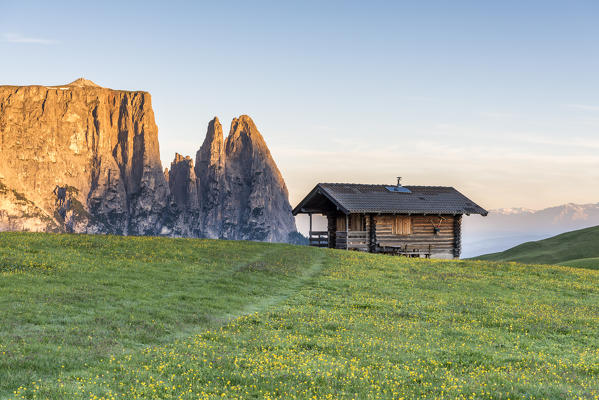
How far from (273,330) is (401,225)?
38889 millimetres

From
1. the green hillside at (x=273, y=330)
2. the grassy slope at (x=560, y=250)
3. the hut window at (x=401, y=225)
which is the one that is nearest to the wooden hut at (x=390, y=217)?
the hut window at (x=401, y=225)

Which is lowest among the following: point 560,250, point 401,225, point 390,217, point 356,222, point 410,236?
point 560,250

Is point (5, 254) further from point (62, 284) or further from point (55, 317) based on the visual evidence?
point (55, 317)

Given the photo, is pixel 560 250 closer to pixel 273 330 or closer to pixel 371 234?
pixel 371 234

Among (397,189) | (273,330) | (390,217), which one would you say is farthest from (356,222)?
(273,330)

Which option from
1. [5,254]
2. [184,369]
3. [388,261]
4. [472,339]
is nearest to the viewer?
[184,369]

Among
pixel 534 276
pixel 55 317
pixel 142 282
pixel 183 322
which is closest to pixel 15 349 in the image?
pixel 55 317

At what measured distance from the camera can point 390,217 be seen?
176ft

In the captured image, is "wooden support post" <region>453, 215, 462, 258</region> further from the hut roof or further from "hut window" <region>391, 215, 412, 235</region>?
"hut window" <region>391, 215, 412, 235</region>

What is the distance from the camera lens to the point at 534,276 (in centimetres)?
3559

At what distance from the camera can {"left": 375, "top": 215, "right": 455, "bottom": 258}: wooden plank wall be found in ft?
174

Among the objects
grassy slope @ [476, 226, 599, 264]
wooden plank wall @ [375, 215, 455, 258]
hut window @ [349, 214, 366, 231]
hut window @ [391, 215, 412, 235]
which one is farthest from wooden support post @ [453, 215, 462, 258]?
hut window @ [349, 214, 366, 231]

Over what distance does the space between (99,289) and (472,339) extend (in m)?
15.4

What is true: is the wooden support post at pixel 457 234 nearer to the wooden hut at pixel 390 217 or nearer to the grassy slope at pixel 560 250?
the wooden hut at pixel 390 217
